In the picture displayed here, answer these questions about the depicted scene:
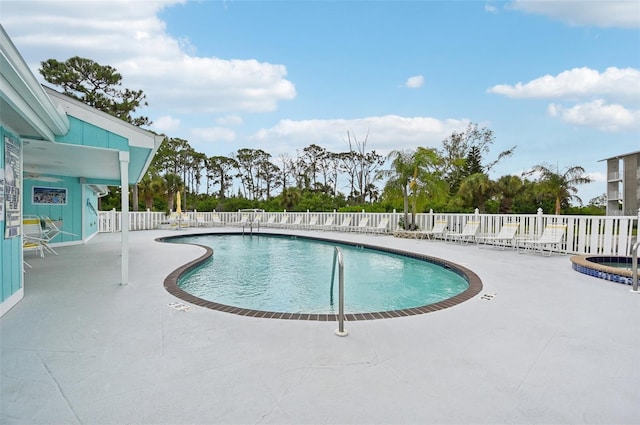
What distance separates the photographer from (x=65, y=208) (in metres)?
9.51

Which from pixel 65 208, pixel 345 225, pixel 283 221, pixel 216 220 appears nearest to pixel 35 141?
pixel 65 208

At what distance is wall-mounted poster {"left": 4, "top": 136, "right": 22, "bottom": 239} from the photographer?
358 cm

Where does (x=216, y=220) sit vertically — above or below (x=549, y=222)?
below

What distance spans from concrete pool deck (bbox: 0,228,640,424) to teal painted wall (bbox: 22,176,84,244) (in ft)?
20.7

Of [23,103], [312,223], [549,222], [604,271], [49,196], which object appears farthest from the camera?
[312,223]

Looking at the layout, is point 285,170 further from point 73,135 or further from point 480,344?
point 480,344

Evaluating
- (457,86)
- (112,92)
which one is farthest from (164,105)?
(457,86)

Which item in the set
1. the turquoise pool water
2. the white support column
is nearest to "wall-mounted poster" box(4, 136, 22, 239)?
the white support column

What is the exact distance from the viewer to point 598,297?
163 inches

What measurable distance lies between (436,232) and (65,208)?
38.5 feet

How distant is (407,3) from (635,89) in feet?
26.4

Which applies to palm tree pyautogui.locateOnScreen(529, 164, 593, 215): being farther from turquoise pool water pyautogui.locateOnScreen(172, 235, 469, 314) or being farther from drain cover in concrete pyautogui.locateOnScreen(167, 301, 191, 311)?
drain cover in concrete pyautogui.locateOnScreen(167, 301, 191, 311)

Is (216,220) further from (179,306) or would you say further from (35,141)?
(179,306)

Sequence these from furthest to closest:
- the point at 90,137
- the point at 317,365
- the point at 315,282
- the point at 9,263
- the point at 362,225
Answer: the point at 362,225
the point at 315,282
the point at 90,137
the point at 9,263
the point at 317,365
